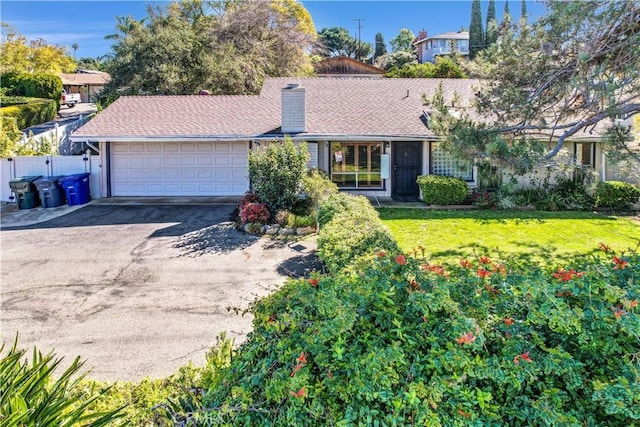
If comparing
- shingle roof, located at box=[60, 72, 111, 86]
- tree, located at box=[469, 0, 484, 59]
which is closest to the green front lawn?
tree, located at box=[469, 0, 484, 59]

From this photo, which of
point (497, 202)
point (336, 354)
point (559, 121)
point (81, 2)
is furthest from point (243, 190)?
point (336, 354)

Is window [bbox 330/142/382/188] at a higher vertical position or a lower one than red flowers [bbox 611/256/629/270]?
higher

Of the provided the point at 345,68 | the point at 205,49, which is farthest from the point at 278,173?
the point at 345,68

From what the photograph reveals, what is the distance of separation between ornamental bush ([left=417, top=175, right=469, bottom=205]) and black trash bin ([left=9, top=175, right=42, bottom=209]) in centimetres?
1400

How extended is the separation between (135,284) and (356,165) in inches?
430

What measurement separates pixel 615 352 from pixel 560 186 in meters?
15.1

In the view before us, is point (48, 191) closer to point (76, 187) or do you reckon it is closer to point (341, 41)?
point (76, 187)

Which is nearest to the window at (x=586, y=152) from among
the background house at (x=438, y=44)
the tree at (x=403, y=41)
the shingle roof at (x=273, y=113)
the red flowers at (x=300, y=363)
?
the shingle roof at (x=273, y=113)

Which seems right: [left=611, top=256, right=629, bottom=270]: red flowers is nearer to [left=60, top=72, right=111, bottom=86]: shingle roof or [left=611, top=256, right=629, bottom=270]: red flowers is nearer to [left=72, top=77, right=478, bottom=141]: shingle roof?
[left=72, top=77, right=478, bottom=141]: shingle roof

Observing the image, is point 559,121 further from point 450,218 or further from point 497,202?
point 497,202

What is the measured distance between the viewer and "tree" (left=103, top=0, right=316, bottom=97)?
26547 mm

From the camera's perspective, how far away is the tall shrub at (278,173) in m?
12.8

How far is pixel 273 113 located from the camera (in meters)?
18.3

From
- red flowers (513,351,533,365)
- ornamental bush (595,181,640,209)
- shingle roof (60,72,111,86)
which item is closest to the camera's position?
red flowers (513,351,533,365)
